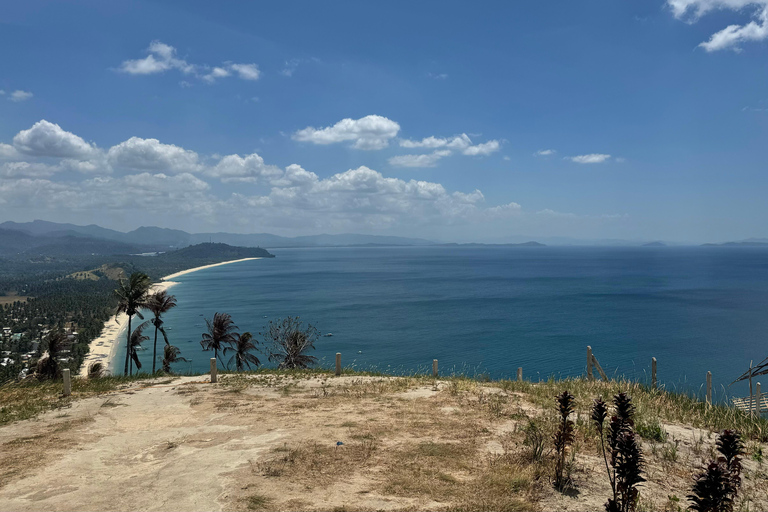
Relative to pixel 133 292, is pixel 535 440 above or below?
below

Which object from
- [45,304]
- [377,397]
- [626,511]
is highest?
[626,511]

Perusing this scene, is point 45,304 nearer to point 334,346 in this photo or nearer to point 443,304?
point 334,346

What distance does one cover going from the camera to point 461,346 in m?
63.8

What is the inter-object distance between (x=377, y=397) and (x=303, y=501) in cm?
807

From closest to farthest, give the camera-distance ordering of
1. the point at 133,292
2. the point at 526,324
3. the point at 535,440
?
the point at 535,440 → the point at 133,292 → the point at 526,324

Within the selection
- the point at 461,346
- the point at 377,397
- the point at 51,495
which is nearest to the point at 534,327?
the point at 461,346

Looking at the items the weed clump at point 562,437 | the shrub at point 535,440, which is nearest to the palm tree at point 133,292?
the shrub at point 535,440

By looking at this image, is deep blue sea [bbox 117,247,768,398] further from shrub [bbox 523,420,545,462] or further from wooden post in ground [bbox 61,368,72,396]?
wooden post in ground [bbox 61,368,72,396]

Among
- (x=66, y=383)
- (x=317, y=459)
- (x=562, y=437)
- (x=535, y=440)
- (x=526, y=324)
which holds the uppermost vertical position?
(x=562, y=437)

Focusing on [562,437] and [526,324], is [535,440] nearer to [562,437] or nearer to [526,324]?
[562,437]

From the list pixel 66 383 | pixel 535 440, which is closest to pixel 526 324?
pixel 535 440

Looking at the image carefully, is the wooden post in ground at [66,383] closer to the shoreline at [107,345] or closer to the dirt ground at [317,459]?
the dirt ground at [317,459]

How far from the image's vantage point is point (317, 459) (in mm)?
10148

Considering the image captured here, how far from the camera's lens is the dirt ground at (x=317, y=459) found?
27.4 ft
